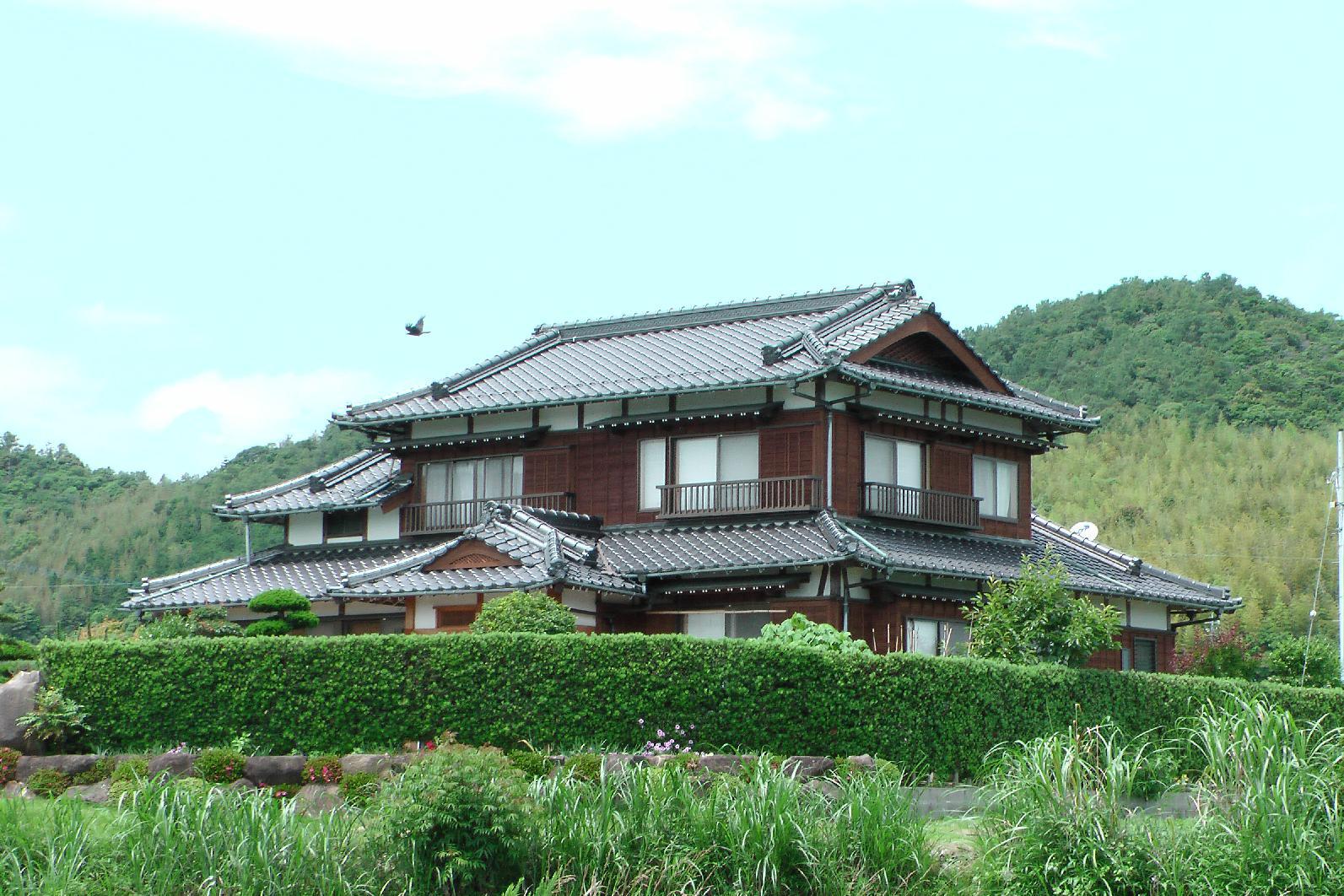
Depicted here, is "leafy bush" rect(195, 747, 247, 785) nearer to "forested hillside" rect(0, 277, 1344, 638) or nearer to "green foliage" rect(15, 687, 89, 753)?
"green foliage" rect(15, 687, 89, 753)

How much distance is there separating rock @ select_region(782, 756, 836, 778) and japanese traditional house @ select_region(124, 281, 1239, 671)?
744 centimetres

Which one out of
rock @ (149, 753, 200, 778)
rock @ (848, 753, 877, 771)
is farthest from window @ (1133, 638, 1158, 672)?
rock @ (149, 753, 200, 778)

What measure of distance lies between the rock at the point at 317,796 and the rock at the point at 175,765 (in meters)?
1.30

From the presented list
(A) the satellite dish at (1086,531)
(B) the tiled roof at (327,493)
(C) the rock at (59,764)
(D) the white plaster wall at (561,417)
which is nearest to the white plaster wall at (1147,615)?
(A) the satellite dish at (1086,531)

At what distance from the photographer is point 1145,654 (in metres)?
32.2

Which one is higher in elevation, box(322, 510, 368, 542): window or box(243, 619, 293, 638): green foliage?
box(322, 510, 368, 542): window

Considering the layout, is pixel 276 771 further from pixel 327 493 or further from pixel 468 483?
pixel 327 493

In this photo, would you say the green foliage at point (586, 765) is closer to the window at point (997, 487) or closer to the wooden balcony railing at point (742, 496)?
the wooden balcony railing at point (742, 496)

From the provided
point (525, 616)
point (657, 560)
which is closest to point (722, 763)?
point (525, 616)

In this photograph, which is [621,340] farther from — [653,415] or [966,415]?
[966,415]

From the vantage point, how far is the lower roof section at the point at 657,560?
26.1m

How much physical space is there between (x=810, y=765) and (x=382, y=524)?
16376 mm

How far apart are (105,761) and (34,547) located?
36.1m

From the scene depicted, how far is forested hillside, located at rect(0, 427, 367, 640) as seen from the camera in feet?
165
